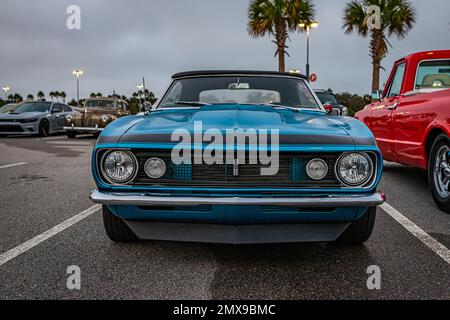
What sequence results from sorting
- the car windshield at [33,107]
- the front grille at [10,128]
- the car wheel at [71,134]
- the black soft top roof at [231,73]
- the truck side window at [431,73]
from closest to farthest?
the black soft top roof at [231,73]
the truck side window at [431,73]
the front grille at [10,128]
the car wheel at [71,134]
the car windshield at [33,107]

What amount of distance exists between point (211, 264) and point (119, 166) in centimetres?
84

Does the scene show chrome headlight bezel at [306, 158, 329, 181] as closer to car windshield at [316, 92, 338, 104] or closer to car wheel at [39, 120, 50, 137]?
car windshield at [316, 92, 338, 104]

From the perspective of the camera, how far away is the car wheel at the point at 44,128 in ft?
48.1

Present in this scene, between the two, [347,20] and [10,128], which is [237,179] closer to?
[10,128]

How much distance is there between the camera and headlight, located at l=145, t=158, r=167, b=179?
2.58m

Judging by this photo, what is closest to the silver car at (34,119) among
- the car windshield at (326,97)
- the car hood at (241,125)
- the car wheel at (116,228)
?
the car windshield at (326,97)

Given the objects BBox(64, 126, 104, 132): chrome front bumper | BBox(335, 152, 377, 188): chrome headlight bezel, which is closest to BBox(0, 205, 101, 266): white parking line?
BBox(335, 152, 377, 188): chrome headlight bezel

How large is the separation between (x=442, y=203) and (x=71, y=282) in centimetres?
346

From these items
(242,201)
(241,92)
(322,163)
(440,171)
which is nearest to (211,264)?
(242,201)

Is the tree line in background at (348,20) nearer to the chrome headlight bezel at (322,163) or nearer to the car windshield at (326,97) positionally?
the car windshield at (326,97)

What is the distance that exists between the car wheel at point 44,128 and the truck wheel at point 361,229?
44.9 feet

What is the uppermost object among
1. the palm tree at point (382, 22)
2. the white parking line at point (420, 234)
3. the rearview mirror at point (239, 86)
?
the palm tree at point (382, 22)

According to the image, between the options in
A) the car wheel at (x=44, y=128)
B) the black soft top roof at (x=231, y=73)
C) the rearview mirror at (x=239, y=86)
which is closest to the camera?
the rearview mirror at (x=239, y=86)
